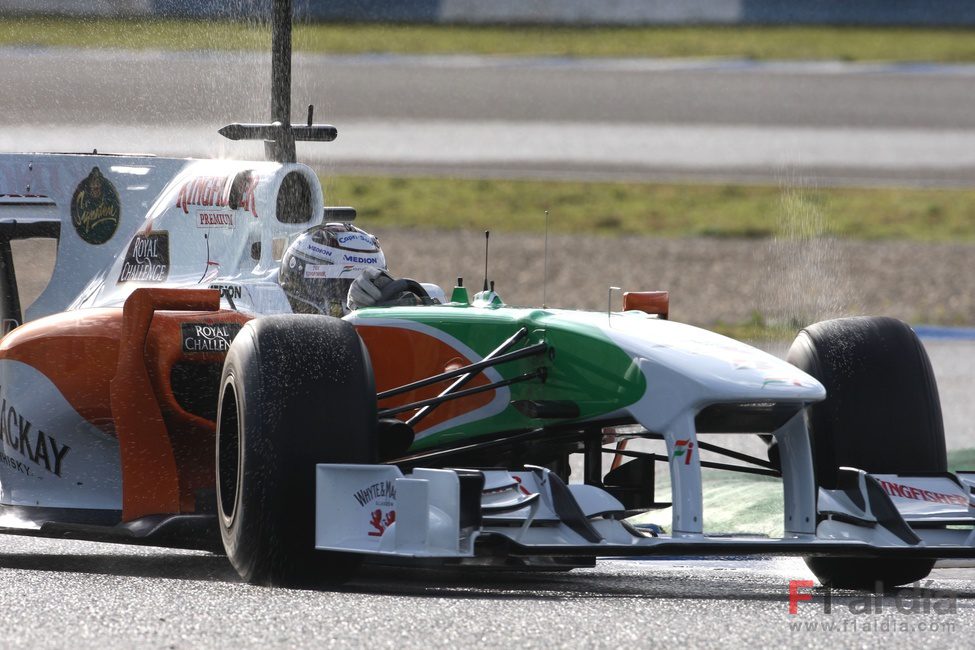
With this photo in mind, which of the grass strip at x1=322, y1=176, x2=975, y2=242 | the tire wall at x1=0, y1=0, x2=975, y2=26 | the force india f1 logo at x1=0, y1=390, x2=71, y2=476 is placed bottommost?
the grass strip at x1=322, y1=176, x2=975, y2=242

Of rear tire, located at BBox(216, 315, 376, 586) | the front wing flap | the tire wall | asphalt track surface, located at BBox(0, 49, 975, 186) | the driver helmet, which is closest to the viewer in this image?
the front wing flap

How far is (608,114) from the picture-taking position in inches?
987

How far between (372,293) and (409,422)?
79 centimetres

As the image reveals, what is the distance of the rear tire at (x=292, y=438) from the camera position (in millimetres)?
5688

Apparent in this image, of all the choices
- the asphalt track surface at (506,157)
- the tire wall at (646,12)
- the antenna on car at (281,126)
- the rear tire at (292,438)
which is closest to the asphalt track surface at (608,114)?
the asphalt track surface at (506,157)

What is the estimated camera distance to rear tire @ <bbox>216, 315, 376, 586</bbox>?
569cm

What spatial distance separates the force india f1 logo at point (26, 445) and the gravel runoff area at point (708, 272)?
8472 mm

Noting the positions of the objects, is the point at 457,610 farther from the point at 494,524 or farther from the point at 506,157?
the point at 506,157

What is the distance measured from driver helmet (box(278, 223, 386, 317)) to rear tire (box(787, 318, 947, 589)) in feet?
5.99

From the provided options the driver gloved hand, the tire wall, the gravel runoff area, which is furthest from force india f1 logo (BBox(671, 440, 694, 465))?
the tire wall

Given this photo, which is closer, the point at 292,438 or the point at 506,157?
the point at 292,438

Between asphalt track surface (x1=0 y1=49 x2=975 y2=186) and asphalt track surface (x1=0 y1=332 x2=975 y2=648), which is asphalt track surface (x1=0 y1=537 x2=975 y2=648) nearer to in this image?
asphalt track surface (x1=0 y1=332 x2=975 y2=648)

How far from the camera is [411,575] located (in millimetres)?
6668

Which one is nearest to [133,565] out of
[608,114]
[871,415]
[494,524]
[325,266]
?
[325,266]
